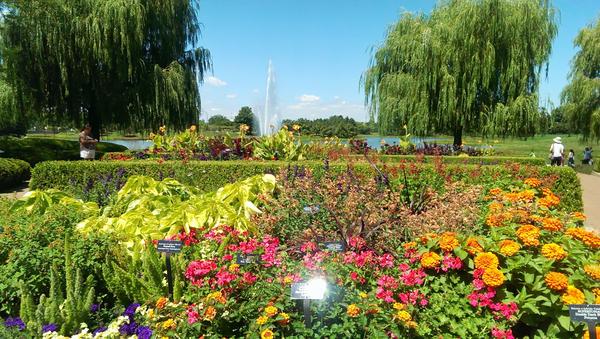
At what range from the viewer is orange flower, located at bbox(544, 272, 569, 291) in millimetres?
2301

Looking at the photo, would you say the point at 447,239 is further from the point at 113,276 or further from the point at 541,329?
the point at 113,276

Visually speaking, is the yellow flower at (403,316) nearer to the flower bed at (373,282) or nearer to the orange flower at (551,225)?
the flower bed at (373,282)

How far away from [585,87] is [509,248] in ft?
61.2

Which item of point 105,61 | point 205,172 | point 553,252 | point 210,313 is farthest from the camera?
point 105,61

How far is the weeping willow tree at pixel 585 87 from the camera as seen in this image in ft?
57.2

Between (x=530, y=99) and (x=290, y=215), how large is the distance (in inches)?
490

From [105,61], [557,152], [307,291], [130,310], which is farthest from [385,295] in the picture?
[105,61]

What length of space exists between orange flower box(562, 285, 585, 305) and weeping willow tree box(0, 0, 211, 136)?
14.8 metres

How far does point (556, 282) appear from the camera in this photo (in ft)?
7.57

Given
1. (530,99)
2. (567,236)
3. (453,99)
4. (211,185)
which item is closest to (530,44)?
(530,99)

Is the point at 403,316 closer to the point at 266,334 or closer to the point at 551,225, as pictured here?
the point at 266,334

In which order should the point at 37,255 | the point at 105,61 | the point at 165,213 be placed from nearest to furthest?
the point at 37,255 → the point at 165,213 → the point at 105,61

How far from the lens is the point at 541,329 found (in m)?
2.51

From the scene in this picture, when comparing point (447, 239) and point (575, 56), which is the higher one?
point (575, 56)
